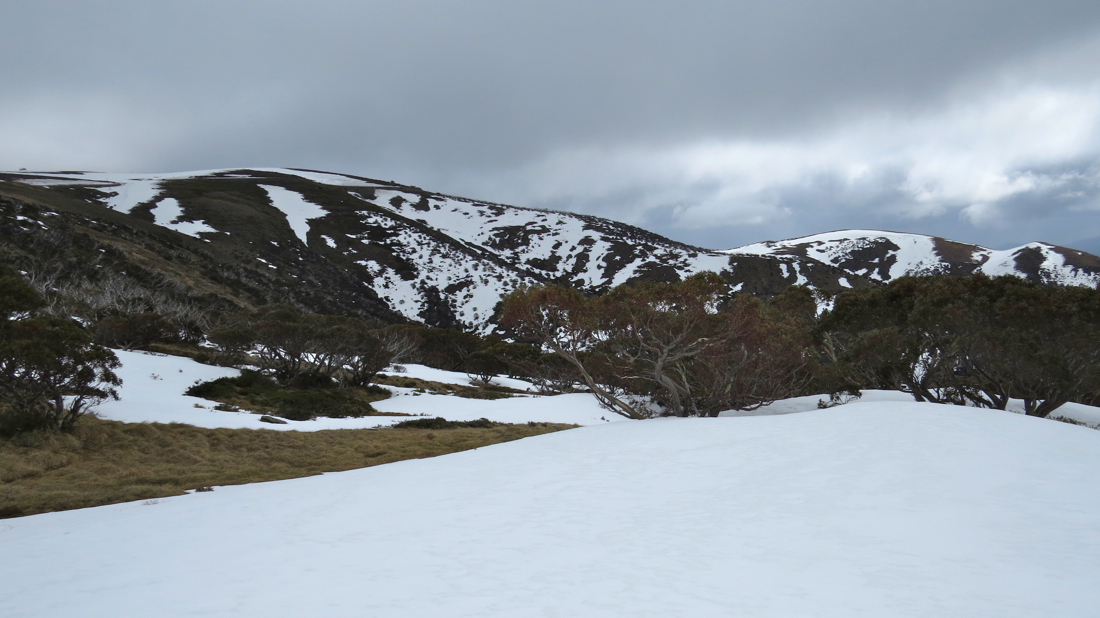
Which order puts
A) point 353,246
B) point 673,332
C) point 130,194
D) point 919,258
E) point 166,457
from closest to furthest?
point 166,457 < point 673,332 < point 353,246 < point 130,194 < point 919,258

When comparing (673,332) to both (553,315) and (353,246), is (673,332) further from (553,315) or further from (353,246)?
(353,246)

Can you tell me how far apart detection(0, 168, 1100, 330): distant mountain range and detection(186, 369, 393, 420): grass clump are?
20401 mm

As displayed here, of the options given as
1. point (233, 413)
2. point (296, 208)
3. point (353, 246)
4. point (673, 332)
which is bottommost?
point (233, 413)

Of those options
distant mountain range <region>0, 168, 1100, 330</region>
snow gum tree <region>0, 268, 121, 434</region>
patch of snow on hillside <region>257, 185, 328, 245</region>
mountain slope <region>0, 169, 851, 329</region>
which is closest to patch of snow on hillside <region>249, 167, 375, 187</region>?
distant mountain range <region>0, 168, 1100, 330</region>

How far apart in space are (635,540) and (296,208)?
390 feet

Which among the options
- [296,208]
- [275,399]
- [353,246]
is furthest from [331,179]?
[275,399]

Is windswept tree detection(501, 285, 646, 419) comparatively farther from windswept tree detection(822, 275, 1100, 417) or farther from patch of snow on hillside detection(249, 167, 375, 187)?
patch of snow on hillside detection(249, 167, 375, 187)

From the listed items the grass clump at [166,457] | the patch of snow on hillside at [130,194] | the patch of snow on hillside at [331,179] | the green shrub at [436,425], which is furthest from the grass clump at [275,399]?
the patch of snow on hillside at [331,179]

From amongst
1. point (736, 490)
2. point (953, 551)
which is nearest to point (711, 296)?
point (736, 490)

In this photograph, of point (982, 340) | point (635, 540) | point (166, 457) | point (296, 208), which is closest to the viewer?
point (635, 540)

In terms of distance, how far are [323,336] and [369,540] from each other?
2362 centimetres

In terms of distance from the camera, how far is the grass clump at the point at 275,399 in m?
20.5

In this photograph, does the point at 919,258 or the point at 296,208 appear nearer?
the point at 296,208

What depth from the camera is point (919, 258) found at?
157 metres
